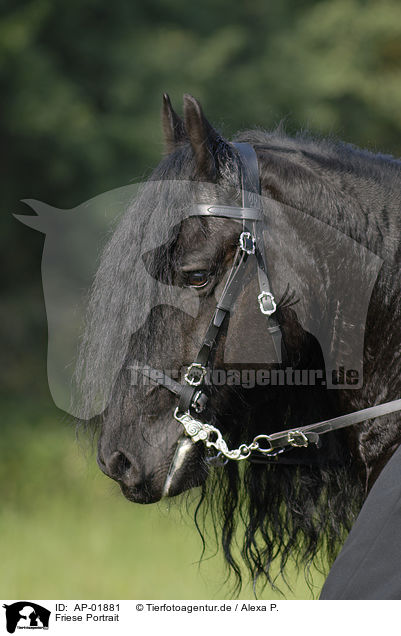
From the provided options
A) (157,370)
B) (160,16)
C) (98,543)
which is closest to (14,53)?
(160,16)

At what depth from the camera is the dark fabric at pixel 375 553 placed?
1417 mm

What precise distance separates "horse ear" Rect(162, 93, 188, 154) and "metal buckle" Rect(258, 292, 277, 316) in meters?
0.54

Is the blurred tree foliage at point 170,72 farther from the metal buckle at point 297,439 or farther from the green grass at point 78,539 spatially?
the metal buckle at point 297,439

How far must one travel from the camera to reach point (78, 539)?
179 inches

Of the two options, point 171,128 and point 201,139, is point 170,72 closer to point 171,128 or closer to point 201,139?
point 171,128

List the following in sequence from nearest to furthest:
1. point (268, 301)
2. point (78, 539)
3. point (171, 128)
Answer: point (268, 301), point (171, 128), point (78, 539)

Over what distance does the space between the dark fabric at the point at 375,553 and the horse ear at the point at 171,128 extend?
105cm

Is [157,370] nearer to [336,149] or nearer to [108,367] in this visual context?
[108,367]

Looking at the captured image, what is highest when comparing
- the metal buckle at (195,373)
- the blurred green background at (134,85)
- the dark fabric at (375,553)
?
the blurred green background at (134,85)

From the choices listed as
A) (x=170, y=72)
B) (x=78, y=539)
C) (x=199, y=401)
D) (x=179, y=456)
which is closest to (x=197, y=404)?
(x=199, y=401)

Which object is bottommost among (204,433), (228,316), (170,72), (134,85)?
(204,433)

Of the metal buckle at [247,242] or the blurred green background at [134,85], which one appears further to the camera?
the blurred green background at [134,85]
